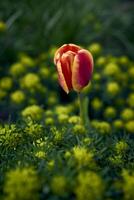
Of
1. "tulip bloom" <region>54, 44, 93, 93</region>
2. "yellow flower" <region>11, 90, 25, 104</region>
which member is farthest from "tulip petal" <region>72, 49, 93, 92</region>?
"yellow flower" <region>11, 90, 25, 104</region>

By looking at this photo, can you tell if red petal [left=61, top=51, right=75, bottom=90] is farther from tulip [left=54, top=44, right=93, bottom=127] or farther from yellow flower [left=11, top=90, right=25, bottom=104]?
yellow flower [left=11, top=90, right=25, bottom=104]

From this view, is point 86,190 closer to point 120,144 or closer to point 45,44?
point 120,144

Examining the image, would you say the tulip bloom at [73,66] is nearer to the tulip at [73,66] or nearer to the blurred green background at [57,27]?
the tulip at [73,66]

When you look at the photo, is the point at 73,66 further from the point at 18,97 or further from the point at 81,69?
the point at 18,97

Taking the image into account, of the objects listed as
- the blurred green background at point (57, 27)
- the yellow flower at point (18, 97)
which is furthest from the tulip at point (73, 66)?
the blurred green background at point (57, 27)

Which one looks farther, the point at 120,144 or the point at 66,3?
the point at 66,3

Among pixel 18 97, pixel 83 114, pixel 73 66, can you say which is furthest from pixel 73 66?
pixel 18 97

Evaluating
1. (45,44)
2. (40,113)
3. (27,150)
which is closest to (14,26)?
(45,44)
